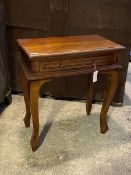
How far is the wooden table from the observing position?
142 centimetres

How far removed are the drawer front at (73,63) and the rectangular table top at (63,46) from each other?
59mm

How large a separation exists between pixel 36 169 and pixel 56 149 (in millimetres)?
227

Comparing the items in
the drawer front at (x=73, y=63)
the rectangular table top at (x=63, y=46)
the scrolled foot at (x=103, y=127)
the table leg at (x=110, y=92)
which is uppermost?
the rectangular table top at (x=63, y=46)

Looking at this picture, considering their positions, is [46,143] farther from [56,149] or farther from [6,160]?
[6,160]

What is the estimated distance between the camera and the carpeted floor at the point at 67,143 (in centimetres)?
155

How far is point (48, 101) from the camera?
231cm

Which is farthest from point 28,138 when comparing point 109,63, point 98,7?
point 98,7

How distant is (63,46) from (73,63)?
0.13 meters

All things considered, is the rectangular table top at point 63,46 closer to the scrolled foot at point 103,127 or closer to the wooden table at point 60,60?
the wooden table at point 60,60

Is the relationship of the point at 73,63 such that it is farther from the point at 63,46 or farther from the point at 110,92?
the point at 110,92

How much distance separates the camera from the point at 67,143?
1.77 metres

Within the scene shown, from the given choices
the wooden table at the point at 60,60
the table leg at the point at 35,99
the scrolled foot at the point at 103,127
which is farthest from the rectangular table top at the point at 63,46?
the scrolled foot at the point at 103,127

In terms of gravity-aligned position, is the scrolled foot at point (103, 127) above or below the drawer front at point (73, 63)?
below

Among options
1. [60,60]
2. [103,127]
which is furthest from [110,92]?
[60,60]
